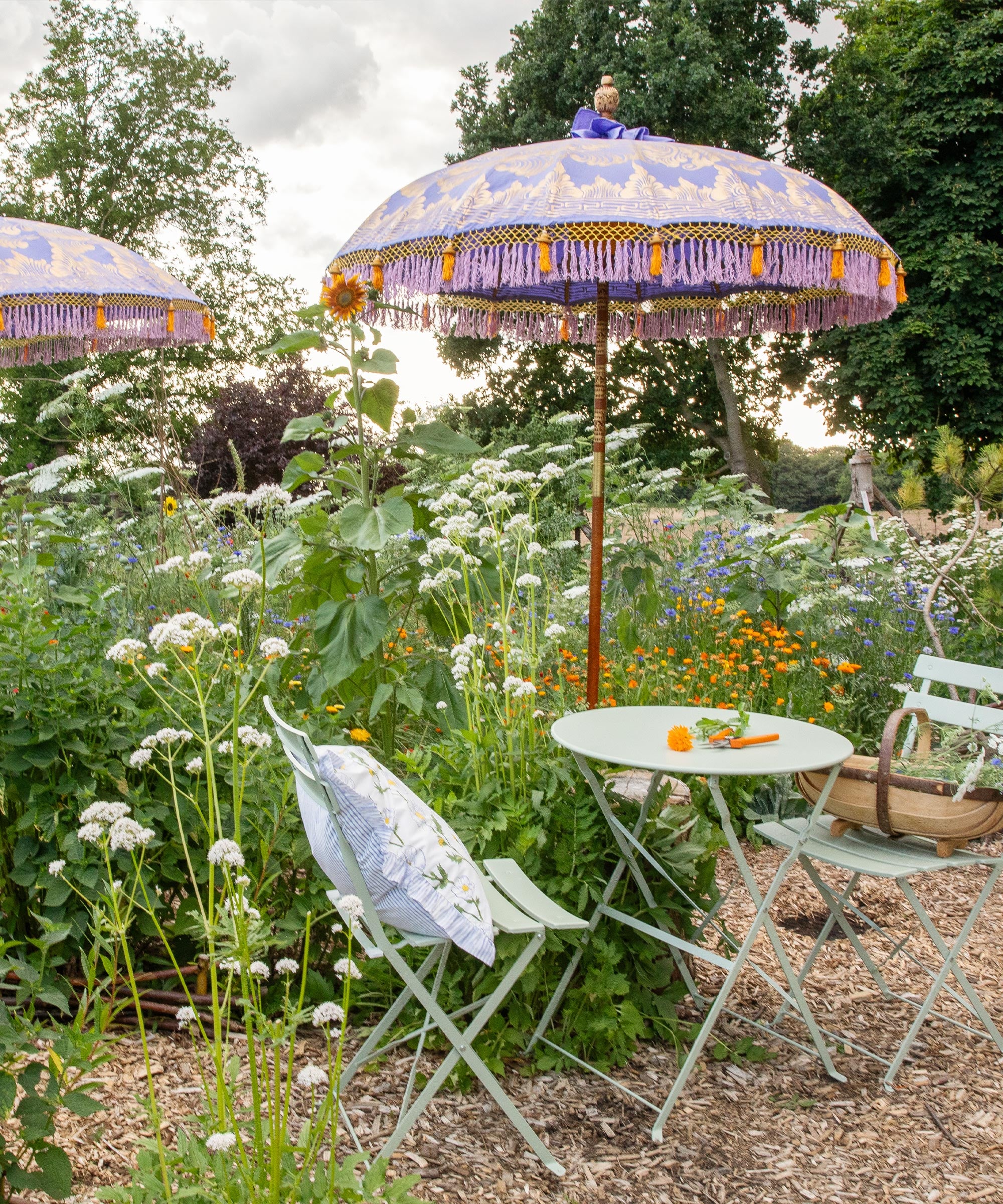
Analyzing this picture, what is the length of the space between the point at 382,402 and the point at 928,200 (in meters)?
17.9

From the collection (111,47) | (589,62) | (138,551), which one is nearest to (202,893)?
(138,551)

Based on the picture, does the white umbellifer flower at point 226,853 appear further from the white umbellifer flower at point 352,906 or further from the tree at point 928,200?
the tree at point 928,200

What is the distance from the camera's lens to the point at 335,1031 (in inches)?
63.3

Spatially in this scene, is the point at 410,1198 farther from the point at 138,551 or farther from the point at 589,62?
the point at 589,62

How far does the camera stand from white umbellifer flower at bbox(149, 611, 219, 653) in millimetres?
1892

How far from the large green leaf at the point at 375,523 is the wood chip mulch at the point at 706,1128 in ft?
4.56

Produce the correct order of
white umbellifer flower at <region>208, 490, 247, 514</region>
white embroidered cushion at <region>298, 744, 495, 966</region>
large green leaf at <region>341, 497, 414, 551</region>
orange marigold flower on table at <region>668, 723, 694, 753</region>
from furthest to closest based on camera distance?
white umbellifer flower at <region>208, 490, 247, 514</region>
large green leaf at <region>341, 497, 414, 551</region>
orange marigold flower on table at <region>668, 723, 694, 753</region>
white embroidered cushion at <region>298, 744, 495, 966</region>

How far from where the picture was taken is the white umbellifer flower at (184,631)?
189 centimetres

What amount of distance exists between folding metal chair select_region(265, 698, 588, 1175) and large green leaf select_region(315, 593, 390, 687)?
88cm

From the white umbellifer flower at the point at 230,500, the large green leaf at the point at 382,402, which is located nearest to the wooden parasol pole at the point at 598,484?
the large green leaf at the point at 382,402

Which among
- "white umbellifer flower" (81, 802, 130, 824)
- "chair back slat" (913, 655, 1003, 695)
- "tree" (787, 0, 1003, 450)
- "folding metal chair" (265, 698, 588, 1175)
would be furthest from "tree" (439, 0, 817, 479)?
"white umbellifer flower" (81, 802, 130, 824)

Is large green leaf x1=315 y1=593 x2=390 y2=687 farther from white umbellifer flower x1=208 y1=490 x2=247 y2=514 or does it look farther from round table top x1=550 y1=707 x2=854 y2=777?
round table top x1=550 y1=707 x2=854 y2=777

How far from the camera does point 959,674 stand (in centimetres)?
→ 325

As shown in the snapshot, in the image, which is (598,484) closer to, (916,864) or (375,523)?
(375,523)
